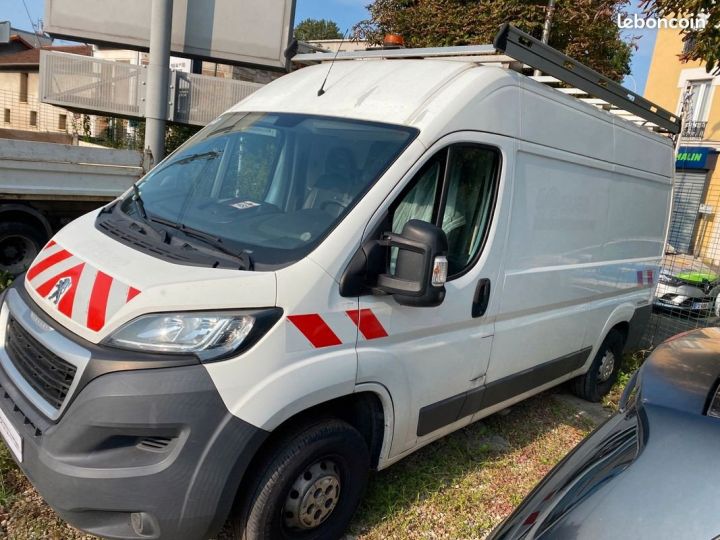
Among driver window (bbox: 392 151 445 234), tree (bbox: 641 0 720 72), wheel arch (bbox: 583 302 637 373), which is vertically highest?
tree (bbox: 641 0 720 72)

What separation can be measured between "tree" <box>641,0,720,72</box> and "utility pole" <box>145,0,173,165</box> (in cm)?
584

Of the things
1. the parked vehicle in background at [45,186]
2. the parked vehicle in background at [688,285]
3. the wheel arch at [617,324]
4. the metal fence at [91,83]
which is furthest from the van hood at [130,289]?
the metal fence at [91,83]

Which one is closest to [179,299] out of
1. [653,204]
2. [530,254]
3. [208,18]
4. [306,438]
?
[306,438]

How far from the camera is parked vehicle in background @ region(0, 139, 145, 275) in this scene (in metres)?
5.86

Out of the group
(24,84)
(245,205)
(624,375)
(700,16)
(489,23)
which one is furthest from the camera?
(24,84)

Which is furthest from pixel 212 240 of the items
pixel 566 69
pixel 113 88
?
pixel 113 88

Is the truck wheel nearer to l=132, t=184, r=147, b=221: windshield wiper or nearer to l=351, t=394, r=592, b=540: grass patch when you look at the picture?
l=132, t=184, r=147, b=221: windshield wiper

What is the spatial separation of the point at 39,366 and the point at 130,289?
543mm

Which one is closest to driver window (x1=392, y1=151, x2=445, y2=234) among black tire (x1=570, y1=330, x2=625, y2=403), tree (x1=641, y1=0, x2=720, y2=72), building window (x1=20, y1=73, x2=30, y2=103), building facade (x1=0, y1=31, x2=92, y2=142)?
tree (x1=641, y1=0, x2=720, y2=72)

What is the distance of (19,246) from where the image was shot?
20.6ft

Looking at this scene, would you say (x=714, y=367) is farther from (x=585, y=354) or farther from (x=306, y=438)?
(x=585, y=354)

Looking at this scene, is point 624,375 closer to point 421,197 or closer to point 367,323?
point 421,197

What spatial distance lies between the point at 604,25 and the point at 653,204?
21.6 ft

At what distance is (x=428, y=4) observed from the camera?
11234 mm
